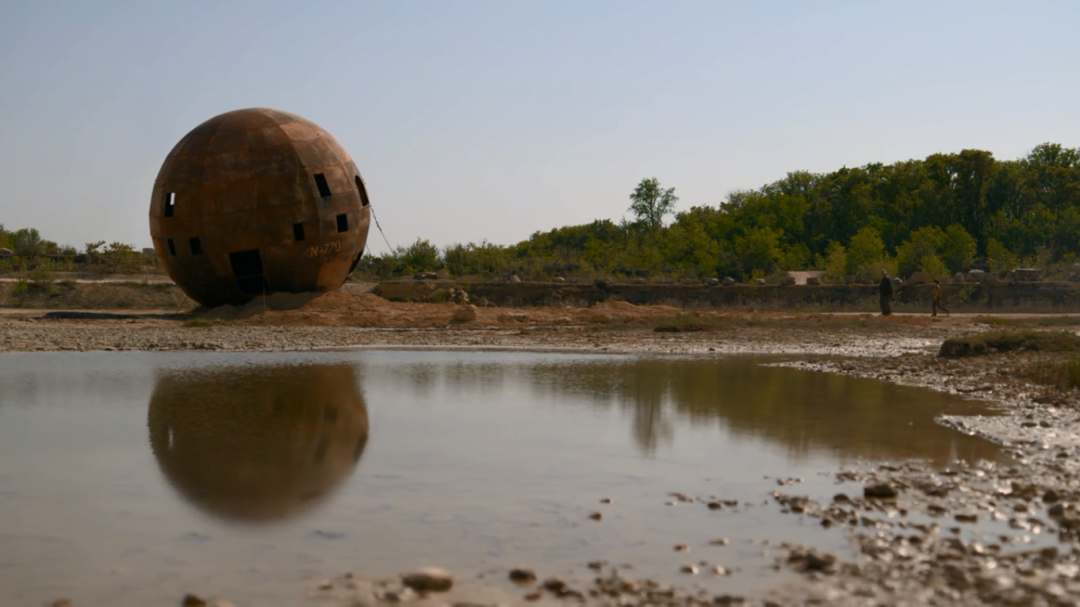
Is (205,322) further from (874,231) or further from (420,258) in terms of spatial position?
(874,231)

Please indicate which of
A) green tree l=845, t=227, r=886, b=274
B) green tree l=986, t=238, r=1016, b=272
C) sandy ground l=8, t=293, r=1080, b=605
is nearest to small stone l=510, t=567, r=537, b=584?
sandy ground l=8, t=293, r=1080, b=605

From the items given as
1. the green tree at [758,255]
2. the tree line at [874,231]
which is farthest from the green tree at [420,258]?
the green tree at [758,255]

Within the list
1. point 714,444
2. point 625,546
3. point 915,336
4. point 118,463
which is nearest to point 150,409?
point 118,463

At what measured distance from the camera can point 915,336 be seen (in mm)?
19219

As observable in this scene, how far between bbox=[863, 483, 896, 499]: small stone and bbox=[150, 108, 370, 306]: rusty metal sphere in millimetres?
17102

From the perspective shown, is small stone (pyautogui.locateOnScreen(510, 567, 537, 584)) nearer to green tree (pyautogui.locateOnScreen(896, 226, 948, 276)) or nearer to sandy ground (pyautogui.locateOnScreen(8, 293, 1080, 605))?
sandy ground (pyautogui.locateOnScreen(8, 293, 1080, 605))

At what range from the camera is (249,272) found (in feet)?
72.1

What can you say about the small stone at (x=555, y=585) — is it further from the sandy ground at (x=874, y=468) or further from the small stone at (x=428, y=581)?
the small stone at (x=428, y=581)

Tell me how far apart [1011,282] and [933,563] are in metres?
26.2

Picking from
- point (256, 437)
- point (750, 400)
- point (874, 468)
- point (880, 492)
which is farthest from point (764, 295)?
point (880, 492)

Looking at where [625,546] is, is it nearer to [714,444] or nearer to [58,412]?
[714,444]

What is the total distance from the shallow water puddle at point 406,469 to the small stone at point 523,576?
0.13m

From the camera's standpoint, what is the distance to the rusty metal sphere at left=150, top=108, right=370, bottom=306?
68.2ft

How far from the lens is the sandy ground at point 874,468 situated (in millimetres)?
4309
